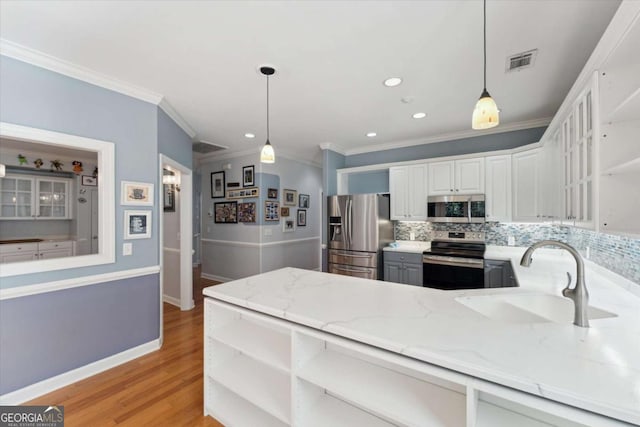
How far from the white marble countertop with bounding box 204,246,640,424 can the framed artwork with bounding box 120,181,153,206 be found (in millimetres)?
1548

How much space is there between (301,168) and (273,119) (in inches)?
91.9

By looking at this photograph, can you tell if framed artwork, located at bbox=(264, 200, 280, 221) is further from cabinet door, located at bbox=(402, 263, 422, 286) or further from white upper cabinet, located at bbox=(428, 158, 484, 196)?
white upper cabinet, located at bbox=(428, 158, 484, 196)

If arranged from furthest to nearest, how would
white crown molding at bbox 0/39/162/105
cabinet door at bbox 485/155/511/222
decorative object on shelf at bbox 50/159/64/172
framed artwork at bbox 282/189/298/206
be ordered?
1. framed artwork at bbox 282/189/298/206
2. decorative object on shelf at bbox 50/159/64/172
3. cabinet door at bbox 485/155/511/222
4. white crown molding at bbox 0/39/162/105

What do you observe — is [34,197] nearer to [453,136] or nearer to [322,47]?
[322,47]

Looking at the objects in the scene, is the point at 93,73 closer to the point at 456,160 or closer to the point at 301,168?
the point at 301,168

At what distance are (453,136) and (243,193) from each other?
373 centimetres

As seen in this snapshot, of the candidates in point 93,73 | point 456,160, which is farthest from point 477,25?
point 93,73

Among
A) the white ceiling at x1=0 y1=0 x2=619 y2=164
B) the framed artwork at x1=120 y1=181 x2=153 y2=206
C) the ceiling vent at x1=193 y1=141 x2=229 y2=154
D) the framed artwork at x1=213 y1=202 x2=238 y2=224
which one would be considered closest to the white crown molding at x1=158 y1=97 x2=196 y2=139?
the white ceiling at x1=0 y1=0 x2=619 y2=164

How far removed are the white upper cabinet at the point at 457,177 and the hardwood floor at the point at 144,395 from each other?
374 centimetres

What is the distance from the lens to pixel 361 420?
1.33m

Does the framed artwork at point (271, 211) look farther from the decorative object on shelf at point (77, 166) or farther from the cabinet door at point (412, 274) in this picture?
the decorative object on shelf at point (77, 166)

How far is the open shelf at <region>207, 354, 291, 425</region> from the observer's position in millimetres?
1474

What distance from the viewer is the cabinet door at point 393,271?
400 centimetres

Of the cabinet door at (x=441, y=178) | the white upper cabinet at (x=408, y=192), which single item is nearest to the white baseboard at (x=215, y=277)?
the white upper cabinet at (x=408, y=192)
